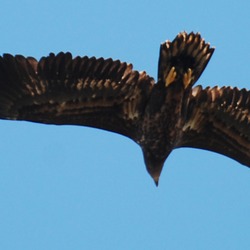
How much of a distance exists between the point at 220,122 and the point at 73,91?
2.32 m

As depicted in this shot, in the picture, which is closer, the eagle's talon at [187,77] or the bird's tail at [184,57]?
the bird's tail at [184,57]

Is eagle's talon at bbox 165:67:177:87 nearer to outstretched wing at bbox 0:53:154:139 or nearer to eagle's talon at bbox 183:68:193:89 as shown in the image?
eagle's talon at bbox 183:68:193:89

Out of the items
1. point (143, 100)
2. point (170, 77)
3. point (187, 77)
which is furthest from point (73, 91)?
point (187, 77)

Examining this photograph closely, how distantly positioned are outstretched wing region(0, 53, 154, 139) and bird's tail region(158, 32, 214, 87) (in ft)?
1.35

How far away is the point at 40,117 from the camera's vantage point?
18.8m

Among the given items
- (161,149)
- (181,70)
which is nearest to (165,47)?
(181,70)

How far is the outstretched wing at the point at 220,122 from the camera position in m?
19.0

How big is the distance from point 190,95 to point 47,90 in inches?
83.4

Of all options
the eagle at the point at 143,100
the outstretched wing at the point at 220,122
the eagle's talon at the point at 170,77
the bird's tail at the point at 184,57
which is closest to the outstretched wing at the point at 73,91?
the eagle at the point at 143,100

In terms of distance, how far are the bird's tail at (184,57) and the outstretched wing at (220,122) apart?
0.55 metres

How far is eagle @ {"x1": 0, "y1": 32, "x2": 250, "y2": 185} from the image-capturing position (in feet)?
60.4

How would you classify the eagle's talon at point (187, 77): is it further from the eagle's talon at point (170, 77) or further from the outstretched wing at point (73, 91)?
the outstretched wing at point (73, 91)

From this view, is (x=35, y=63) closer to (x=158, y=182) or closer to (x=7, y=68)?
(x=7, y=68)

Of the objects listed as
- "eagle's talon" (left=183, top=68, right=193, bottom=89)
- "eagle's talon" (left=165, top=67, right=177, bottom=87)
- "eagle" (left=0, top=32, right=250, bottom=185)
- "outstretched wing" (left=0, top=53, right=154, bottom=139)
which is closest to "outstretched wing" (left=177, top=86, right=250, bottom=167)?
"eagle" (left=0, top=32, right=250, bottom=185)
